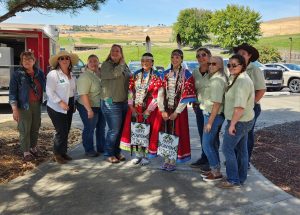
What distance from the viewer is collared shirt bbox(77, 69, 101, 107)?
616cm

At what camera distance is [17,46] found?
13945 mm

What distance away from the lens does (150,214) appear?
4.31 meters

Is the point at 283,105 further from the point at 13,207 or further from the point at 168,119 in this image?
the point at 13,207

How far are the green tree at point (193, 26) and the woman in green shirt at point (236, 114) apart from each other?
73976mm

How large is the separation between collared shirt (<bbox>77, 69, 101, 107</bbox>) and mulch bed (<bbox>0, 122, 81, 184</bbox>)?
1.14 m

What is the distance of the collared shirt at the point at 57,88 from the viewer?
583 cm

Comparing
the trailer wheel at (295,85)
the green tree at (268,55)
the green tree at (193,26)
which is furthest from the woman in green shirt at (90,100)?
the green tree at (193,26)

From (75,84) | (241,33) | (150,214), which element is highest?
(241,33)

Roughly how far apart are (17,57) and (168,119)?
9665mm

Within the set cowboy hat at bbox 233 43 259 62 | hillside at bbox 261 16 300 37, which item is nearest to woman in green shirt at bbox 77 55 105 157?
cowboy hat at bbox 233 43 259 62

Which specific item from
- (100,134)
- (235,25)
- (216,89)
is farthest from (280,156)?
(235,25)

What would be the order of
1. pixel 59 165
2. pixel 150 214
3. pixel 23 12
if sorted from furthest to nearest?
pixel 23 12, pixel 59 165, pixel 150 214

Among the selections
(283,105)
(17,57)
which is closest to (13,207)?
(17,57)

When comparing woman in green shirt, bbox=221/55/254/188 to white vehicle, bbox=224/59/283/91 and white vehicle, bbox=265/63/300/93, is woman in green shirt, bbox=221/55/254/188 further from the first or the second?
white vehicle, bbox=265/63/300/93
